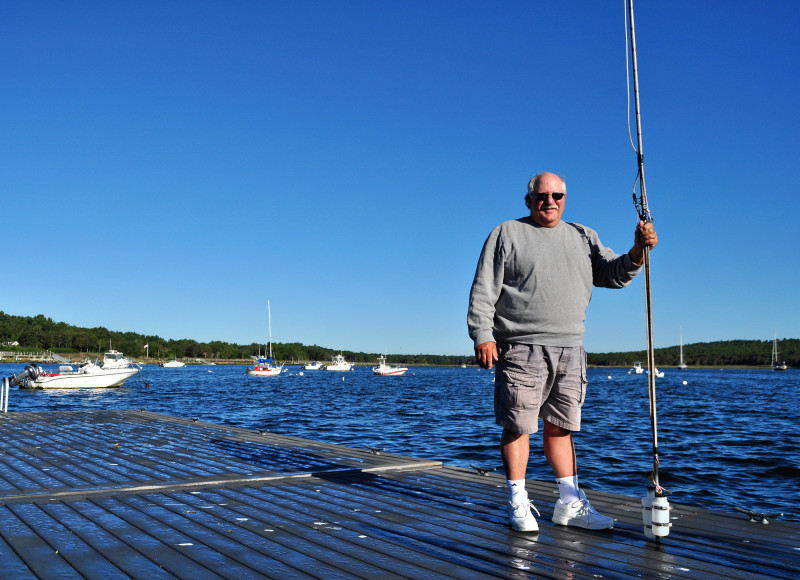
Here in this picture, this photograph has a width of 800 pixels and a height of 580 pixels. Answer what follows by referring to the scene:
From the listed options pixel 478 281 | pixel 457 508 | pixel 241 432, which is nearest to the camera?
pixel 478 281

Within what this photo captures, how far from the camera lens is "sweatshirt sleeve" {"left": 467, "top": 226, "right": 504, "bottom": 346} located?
3572mm

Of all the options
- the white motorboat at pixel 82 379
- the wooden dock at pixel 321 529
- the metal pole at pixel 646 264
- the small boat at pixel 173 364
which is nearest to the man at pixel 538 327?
the metal pole at pixel 646 264

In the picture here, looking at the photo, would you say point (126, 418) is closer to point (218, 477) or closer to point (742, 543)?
point (218, 477)

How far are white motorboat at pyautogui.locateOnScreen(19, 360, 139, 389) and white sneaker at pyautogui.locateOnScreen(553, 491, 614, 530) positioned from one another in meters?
32.6

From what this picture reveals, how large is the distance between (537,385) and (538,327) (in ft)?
1.01

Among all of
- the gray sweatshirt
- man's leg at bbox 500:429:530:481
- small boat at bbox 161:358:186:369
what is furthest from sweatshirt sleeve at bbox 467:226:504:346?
small boat at bbox 161:358:186:369

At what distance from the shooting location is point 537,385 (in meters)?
3.59

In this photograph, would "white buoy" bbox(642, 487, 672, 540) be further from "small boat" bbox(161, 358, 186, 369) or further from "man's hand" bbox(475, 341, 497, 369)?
"small boat" bbox(161, 358, 186, 369)

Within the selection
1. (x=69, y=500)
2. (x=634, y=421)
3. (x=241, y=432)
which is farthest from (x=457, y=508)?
(x=634, y=421)

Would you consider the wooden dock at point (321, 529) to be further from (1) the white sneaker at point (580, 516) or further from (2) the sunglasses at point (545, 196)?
(2) the sunglasses at point (545, 196)

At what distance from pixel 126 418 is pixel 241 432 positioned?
11.5ft

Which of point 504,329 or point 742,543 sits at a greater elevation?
point 504,329

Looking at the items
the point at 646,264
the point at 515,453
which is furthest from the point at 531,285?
the point at 515,453

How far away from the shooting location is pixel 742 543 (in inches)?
134
